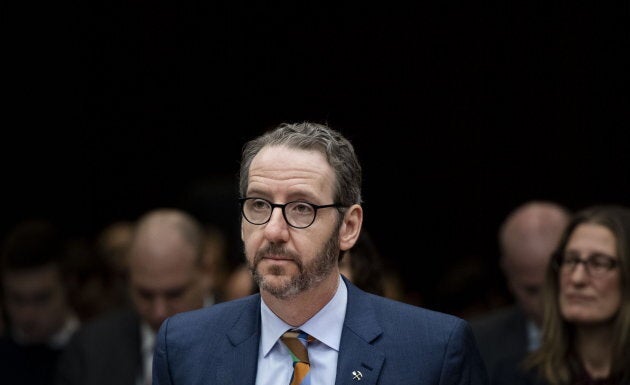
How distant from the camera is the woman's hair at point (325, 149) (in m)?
3.70

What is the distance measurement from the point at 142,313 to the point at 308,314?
7.98 feet

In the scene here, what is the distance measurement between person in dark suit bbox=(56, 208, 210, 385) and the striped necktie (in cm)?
227

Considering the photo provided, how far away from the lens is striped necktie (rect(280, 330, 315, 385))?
3.61m

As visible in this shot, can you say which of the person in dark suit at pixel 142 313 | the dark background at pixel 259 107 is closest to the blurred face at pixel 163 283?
the person in dark suit at pixel 142 313

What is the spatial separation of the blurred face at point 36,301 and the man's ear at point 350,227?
373cm

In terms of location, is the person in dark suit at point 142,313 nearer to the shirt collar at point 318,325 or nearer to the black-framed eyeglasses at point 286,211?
the shirt collar at point 318,325

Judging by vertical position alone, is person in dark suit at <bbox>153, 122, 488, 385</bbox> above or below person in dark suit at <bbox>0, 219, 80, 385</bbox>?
above

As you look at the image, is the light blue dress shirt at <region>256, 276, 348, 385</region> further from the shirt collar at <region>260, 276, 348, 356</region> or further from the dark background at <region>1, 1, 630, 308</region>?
the dark background at <region>1, 1, 630, 308</region>

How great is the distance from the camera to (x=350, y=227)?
3.79m

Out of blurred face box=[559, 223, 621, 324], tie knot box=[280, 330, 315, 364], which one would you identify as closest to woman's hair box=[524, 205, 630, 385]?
blurred face box=[559, 223, 621, 324]

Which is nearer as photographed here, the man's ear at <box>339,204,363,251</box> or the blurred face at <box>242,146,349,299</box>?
the blurred face at <box>242,146,349,299</box>

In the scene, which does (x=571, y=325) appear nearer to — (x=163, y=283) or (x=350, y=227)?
(x=350, y=227)

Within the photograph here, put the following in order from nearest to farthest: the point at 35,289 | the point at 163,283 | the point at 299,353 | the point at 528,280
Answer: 1. the point at 299,353
2. the point at 163,283
3. the point at 528,280
4. the point at 35,289

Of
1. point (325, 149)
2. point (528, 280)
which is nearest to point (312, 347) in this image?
point (325, 149)
